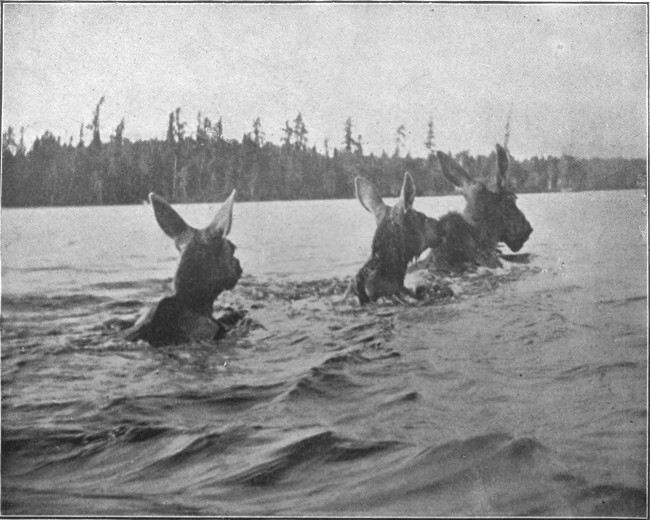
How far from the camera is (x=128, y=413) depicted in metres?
3.92

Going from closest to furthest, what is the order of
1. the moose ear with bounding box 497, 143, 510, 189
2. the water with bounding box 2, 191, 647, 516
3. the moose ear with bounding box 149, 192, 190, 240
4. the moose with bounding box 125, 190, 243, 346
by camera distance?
the water with bounding box 2, 191, 647, 516
the moose with bounding box 125, 190, 243, 346
the moose ear with bounding box 149, 192, 190, 240
the moose ear with bounding box 497, 143, 510, 189

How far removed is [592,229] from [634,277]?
343mm

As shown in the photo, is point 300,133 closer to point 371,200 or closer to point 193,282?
point 371,200

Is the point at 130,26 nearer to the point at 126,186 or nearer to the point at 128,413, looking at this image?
the point at 126,186

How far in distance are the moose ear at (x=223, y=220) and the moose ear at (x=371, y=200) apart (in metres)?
0.70

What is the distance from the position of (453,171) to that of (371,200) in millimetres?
478

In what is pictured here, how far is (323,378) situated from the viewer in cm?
397

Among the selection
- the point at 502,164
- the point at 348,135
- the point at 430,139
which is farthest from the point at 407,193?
the point at 502,164

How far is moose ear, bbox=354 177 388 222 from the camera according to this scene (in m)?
4.24

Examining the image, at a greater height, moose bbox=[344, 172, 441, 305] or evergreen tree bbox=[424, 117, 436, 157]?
evergreen tree bbox=[424, 117, 436, 157]

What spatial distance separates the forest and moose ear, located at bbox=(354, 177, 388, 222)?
0.15 ft

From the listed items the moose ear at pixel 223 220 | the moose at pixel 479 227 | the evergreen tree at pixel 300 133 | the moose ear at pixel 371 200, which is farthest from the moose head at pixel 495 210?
the moose ear at pixel 223 220

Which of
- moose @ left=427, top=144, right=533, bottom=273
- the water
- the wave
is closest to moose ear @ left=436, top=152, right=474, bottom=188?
moose @ left=427, top=144, right=533, bottom=273

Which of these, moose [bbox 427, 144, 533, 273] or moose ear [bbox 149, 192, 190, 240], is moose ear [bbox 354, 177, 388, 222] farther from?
moose ear [bbox 149, 192, 190, 240]
